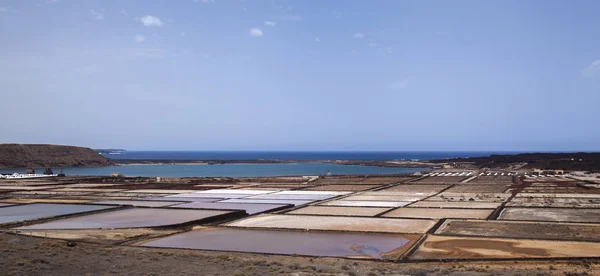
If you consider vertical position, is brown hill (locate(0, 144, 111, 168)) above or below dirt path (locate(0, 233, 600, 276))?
above

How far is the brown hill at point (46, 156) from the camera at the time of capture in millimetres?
87312

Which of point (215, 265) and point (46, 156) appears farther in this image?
point (46, 156)

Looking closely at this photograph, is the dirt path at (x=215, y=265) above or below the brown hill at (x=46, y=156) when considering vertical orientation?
below

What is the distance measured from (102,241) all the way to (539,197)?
21.5 meters

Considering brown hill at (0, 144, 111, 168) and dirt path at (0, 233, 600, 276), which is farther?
brown hill at (0, 144, 111, 168)

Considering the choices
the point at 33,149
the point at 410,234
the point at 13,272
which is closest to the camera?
the point at 13,272

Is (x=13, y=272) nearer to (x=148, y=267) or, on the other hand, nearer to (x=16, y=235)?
(x=148, y=267)

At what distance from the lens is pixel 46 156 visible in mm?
93875

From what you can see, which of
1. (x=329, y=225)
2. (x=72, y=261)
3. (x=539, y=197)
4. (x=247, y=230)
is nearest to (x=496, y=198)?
(x=539, y=197)

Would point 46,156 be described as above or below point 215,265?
above

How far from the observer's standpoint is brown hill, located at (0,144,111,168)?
87312 mm

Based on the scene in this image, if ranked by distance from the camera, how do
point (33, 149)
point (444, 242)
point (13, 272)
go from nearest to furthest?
point (13, 272), point (444, 242), point (33, 149)

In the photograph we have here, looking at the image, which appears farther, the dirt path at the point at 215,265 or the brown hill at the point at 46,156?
the brown hill at the point at 46,156

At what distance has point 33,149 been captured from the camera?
93812 mm
